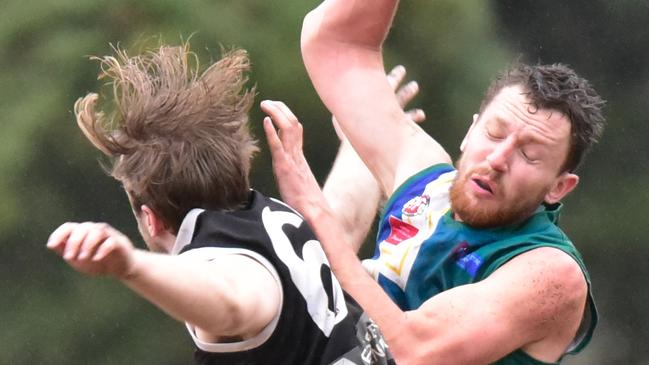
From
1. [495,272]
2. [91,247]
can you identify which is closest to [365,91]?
[495,272]

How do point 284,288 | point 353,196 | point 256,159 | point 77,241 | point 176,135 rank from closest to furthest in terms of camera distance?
1. point 77,241
2. point 284,288
3. point 176,135
4. point 353,196
5. point 256,159

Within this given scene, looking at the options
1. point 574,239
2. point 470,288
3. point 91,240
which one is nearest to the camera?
point 91,240

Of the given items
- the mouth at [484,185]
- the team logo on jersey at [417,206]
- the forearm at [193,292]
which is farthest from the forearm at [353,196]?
the forearm at [193,292]

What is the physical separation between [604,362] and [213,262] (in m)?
7.24

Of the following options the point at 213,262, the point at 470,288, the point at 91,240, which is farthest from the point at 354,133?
the point at 91,240

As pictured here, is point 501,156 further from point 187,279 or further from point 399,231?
point 187,279

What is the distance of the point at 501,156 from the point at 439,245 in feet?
1.09

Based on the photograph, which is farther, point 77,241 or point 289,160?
point 289,160

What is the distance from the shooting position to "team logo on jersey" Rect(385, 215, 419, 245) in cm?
445

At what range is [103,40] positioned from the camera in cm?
1015

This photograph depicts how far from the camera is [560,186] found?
4.34 metres

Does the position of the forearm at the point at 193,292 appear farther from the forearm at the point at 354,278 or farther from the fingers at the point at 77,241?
the forearm at the point at 354,278

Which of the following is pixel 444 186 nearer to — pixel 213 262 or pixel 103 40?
pixel 213 262

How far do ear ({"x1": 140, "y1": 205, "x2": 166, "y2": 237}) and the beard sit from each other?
1082mm
